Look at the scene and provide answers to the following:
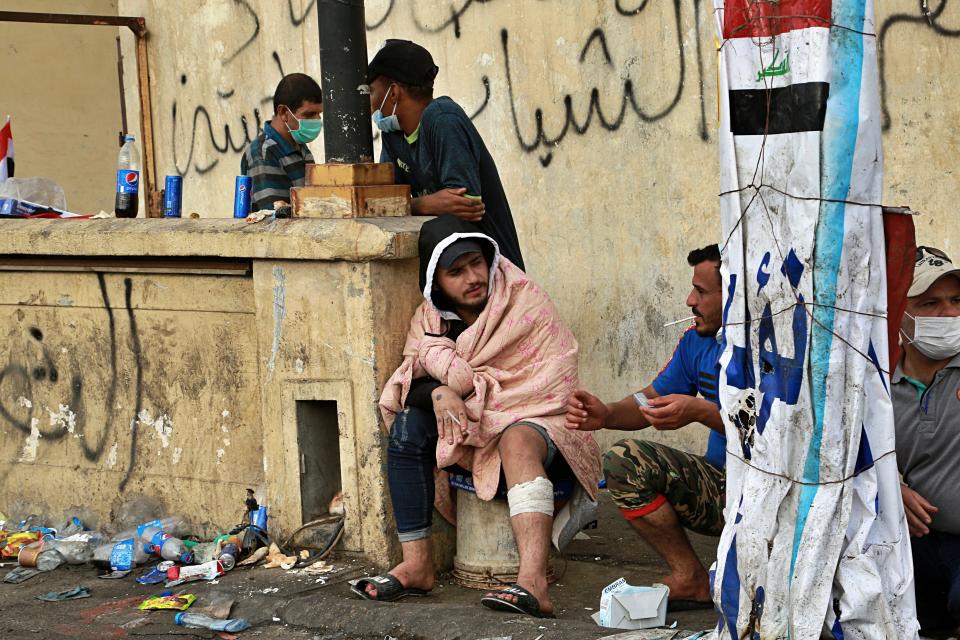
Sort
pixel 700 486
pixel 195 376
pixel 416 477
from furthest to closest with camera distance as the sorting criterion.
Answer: pixel 195 376 < pixel 416 477 < pixel 700 486

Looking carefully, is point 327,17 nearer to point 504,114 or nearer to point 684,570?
point 504,114

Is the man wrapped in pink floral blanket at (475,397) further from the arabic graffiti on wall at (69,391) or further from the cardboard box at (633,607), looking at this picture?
the arabic graffiti on wall at (69,391)

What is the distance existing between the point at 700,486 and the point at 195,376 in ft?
6.76

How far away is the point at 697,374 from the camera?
13.3ft

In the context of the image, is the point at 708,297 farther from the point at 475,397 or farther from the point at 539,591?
the point at 539,591

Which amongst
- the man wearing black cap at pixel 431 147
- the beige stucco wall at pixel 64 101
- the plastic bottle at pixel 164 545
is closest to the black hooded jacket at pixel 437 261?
the man wearing black cap at pixel 431 147

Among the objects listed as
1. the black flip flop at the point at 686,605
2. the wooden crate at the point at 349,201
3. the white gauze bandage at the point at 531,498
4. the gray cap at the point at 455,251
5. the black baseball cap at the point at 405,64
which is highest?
the black baseball cap at the point at 405,64

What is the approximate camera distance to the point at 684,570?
397 cm

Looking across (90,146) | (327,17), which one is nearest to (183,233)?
(327,17)

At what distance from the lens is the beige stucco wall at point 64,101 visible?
33.3 ft

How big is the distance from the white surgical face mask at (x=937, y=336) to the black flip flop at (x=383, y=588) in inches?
72.4

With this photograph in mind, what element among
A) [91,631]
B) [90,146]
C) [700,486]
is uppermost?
[90,146]

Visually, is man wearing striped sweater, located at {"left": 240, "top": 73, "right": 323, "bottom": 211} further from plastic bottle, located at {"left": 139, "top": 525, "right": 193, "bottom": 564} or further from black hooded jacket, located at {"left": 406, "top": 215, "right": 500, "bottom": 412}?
plastic bottle, located at {"left": 139, "top": 525, "right": 193, "bottom": 564}

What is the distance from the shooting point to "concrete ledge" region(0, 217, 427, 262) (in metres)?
4.27
